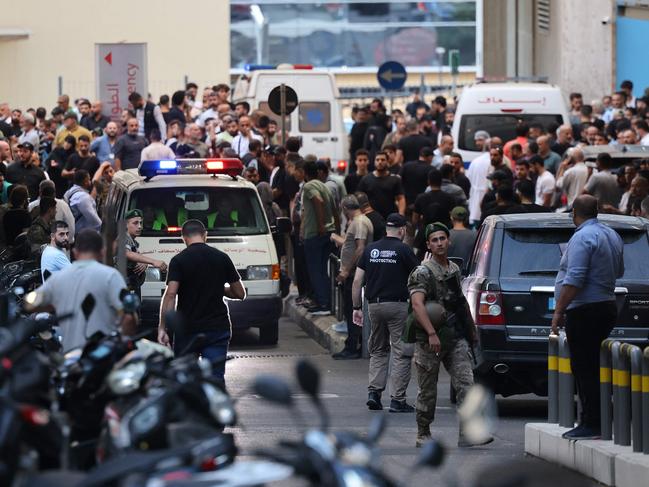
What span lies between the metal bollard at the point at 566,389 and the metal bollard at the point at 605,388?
27.9 inches

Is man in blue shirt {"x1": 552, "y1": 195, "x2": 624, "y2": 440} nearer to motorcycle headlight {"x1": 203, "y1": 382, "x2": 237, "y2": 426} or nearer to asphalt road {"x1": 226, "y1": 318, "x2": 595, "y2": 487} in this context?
asphalt road {"x1": 226, "y1": 318, "x2": 595, "y2": 487}

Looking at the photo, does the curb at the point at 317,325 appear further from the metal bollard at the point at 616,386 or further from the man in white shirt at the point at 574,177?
the metal bollard at the point at 616,386

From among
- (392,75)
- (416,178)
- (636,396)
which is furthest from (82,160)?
(636,396)

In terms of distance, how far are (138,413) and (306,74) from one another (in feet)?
87.7

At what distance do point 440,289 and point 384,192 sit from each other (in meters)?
8.82

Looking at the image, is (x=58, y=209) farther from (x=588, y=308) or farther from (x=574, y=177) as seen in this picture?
(x=588, y=308)

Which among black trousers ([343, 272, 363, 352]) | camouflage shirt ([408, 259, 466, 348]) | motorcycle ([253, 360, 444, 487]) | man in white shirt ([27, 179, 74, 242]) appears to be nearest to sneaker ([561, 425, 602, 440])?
camouflage shirt ([408, 259, 466, 348])

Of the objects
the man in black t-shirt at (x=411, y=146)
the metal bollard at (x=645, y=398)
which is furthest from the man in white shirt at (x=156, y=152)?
the metal bollard at (x=645, y=398)

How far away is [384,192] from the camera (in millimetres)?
21875

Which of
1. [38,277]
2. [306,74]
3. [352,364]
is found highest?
[306,74]

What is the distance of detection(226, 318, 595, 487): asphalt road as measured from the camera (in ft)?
40.2

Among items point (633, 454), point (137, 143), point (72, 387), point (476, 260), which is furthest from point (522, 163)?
point (72, 387)

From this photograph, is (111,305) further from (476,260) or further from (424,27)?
(424,27)

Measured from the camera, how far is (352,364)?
1878cm
